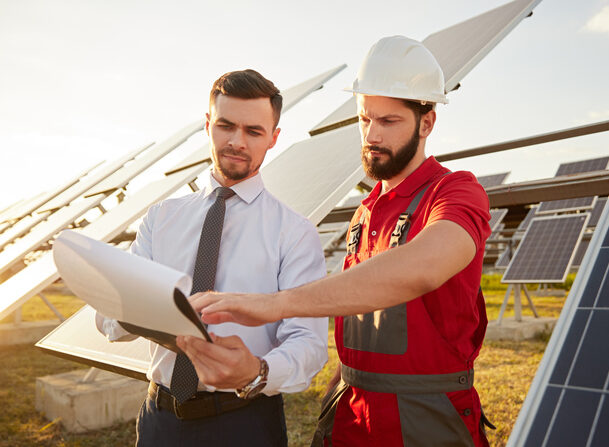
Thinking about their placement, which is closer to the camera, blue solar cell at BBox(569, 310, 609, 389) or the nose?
blue solar cell at BBox(569, 310, 609, 389)

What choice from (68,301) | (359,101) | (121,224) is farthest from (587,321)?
(68,301)

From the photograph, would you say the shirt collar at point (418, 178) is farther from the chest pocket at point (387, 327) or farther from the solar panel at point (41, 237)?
the solar panel at point (41, 237)

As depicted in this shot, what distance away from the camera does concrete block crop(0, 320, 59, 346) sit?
30.1 feet

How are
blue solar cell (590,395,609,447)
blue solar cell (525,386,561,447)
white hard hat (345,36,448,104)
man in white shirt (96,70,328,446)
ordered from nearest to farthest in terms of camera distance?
1. blue solar cell (590,395,609,447)
2. blue solar cell (525,386,561,447)
3. man in white shirt (96,70,328,446)
4. white hard hat (345,36,448,104)

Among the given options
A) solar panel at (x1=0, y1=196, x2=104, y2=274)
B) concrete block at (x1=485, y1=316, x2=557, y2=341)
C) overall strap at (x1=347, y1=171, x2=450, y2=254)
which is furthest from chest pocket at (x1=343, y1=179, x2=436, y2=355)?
concrete block at (x1=485, y1=316, x2=557, y2=341)

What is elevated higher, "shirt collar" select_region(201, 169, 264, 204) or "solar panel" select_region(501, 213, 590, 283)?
"shirt collar" select_region(201, 169, 264, 204)

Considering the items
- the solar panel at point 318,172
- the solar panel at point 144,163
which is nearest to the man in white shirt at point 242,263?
the solar panel at point 318,172

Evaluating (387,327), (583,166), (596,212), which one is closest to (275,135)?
(387,327)

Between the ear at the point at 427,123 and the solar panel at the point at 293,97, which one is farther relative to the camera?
the solar panel at the point at 293,97

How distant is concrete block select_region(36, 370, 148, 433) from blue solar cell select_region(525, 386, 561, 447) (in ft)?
15.4

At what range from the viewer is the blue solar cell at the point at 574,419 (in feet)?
4.52

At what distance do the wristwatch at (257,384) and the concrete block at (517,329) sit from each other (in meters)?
8.64

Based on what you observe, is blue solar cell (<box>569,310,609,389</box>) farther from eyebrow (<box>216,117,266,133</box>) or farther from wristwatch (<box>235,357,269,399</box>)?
eyebrow (<box>216,117,266,133</box>)

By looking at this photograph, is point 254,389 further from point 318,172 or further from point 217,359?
point 318,172
